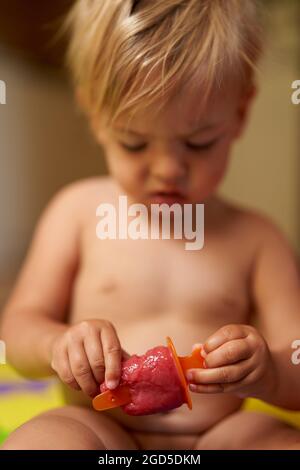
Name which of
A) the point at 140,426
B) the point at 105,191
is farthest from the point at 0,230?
the point at 140,426

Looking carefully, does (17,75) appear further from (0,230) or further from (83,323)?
(83,323)

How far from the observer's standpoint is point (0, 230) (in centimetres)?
54

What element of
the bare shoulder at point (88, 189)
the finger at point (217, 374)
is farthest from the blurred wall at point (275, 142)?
the finger at point (217, 374)

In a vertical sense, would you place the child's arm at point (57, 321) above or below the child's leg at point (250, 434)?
above

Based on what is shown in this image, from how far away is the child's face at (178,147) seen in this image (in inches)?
15.8

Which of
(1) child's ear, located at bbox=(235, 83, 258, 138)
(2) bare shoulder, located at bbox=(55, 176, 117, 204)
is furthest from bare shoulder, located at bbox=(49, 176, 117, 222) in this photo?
(1) child's ear, located at bbox=(235, 83, 258, 138)

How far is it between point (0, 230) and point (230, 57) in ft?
0.83

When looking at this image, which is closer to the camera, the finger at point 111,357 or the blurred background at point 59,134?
the finger at point 111,357

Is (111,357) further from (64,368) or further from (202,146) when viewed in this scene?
(202,146)

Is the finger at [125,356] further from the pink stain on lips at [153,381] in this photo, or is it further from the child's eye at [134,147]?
the child's eye at [134,147]

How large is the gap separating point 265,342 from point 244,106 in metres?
0.17

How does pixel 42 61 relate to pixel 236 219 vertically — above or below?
above

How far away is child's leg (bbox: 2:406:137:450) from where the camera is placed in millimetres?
367

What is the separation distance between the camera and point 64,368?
14.4 inches
